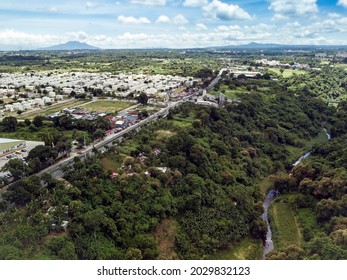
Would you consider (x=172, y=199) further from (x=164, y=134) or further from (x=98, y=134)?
(x=98, y=134)

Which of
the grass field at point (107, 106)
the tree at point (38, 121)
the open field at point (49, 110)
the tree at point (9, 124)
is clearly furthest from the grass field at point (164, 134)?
the open field at point (49, 110)

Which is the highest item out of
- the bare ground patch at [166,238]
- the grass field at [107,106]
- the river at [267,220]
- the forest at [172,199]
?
the grass field at [107,106]

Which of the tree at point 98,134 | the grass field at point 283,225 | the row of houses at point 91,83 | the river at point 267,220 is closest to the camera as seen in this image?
the river at point 267,220

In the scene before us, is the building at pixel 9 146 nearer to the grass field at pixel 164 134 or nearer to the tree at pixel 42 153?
the tree at pixel 42 153

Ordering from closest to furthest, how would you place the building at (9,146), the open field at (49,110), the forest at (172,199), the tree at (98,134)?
the forest at (172,199) < the building at (9,146) < the tree at (98,134) < the open field at (49,110)

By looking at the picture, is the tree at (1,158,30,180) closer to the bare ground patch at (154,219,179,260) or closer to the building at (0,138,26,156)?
the building at (0,138,26,156)

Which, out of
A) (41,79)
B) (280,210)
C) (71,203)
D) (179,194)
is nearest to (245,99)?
(280,210)
